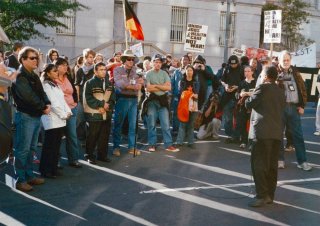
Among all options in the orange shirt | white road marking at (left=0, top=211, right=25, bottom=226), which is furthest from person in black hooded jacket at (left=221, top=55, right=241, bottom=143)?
white road marking at (left=0, top=211, right=25, bottom=226)

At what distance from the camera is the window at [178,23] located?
30.8m

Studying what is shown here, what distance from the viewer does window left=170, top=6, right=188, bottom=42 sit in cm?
3081

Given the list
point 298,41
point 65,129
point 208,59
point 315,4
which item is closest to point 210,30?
point 208,59

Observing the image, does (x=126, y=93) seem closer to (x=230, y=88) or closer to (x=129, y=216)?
(x=230, y=88)

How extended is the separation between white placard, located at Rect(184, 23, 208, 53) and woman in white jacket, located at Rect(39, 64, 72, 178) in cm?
898

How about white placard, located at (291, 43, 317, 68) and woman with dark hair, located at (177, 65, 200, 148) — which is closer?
woman with dark hair, located at (177, 65, 200, 148)

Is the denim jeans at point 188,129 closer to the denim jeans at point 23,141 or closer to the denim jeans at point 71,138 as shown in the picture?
the denim jeans at point 71,138

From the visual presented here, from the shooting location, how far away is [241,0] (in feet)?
108

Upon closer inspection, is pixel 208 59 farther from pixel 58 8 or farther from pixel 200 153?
pixel 200 153

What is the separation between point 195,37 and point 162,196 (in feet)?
34.1

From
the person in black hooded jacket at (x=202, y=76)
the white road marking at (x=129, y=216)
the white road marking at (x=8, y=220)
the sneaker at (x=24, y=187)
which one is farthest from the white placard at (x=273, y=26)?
the white road marking at (x=8, y=220)

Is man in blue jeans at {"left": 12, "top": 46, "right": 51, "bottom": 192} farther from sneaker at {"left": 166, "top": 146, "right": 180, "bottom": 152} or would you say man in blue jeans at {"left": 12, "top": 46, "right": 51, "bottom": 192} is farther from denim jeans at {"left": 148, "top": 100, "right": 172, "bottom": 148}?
sneaker at {"left": 166, "top": 146, "right": 180, "bottom": 152}

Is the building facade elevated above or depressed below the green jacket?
above

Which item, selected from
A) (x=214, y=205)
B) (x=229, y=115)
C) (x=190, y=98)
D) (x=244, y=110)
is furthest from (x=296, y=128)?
(x=229, y=115)
